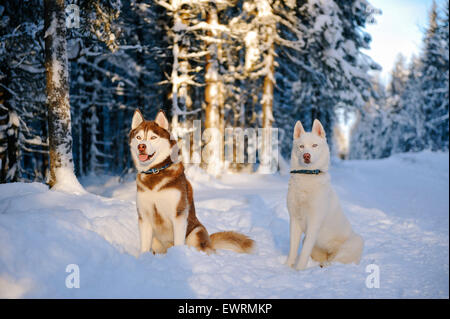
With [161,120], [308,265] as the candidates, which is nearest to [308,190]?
[308,265]

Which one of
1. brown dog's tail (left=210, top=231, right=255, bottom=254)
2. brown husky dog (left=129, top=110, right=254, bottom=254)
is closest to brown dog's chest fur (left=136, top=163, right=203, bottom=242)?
brown husky dog (left=129, top=110, right=254, bottom=254)

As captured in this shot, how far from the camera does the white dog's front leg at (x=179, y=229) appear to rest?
3.57m

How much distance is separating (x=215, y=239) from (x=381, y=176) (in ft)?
49.5

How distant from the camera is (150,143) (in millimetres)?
3428

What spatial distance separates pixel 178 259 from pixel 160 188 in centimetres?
80

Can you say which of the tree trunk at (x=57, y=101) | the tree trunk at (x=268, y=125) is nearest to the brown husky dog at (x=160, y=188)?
the tree trunk at (x=57, y=101)

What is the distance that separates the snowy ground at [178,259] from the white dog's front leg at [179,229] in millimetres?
120

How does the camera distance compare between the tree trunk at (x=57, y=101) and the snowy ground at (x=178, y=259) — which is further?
the tree trunk at (x=57, y=101)

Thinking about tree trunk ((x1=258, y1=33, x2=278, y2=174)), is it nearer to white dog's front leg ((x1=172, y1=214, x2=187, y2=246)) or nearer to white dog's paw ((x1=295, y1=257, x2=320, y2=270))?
white dog's paw ((x1=295, y1=257, x2=320, y2=270))

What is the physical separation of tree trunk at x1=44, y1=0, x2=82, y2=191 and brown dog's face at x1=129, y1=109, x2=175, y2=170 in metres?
3.17

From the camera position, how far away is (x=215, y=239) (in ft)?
13.8

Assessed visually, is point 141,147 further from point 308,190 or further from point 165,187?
point 308,190

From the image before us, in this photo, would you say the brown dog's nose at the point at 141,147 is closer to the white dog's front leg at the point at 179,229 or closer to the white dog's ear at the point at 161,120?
the white dog's ear at the point at 161,120
